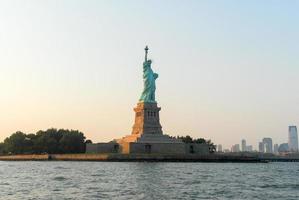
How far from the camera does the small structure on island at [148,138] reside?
335 ft

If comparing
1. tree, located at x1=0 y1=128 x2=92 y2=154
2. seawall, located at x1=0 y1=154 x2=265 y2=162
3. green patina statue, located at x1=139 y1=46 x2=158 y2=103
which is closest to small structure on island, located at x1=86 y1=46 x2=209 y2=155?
green patina statue, located at x1=139 y1=46 x2=158 y2=103

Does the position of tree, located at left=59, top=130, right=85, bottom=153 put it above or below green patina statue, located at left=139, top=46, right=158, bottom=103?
below

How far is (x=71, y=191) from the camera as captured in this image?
37.3 meters

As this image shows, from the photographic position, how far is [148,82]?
365ft

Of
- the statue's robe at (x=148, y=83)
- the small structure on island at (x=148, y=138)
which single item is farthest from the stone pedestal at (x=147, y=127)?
the statue's robe at (x=148, y=83)

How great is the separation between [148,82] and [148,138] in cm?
1337

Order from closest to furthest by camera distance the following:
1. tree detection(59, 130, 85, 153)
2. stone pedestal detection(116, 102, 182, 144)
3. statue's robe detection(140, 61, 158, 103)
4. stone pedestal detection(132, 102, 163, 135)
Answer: stone pedestal detection(116, 102, 182, 144), stone pedestal detection(132, 102, 163, 135), statue's robe detection(140, 61, 158, 103), tree detection(59, 130, 85, 153)

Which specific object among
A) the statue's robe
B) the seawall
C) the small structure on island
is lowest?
the seawall

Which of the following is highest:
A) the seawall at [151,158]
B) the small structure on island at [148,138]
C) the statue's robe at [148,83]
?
the statue's robe at [148,83]

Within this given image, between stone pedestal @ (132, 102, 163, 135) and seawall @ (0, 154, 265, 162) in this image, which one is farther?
stone pedestal @ (132, 102, 163, 135)

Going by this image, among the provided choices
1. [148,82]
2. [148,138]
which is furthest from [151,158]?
[148,82]

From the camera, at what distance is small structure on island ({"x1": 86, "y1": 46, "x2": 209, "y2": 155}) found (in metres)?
102

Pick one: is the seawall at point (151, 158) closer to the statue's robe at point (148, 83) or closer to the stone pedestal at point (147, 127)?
the stone pedestal at point (147, 127)

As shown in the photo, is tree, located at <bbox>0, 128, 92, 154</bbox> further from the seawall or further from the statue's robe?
the statue's robe
